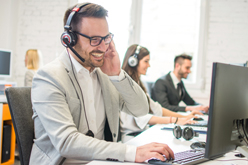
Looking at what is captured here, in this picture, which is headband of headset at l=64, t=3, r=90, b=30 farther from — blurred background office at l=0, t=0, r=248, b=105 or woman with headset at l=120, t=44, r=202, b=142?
blurred background office at l=0, t=0, r=248, b=105

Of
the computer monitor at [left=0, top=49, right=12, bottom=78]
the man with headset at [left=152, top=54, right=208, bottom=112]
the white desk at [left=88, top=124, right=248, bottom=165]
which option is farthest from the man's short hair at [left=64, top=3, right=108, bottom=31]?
the computer monitor at [left=0, top=49, right=12, bottom=78]

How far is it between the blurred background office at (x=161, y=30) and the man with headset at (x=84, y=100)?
9.75 ft

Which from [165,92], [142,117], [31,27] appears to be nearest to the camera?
[142,117]

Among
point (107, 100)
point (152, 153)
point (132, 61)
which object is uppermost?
point (132, 61)

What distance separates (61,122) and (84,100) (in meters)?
0.26

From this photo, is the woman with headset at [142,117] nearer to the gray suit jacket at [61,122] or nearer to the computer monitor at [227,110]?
the gray suit jacket at [61,122]

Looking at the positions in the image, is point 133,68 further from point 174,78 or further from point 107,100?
point 174,78

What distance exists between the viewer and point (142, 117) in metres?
1.80

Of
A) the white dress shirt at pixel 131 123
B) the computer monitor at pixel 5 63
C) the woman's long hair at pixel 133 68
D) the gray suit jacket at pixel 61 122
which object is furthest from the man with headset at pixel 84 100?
the computer monitor at pixel 5 63

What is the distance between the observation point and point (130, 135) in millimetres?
1830

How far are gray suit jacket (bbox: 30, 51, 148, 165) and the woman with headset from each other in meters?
0.58

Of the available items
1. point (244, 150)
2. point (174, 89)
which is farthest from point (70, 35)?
point (174, 89)

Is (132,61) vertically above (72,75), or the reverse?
(132,61)

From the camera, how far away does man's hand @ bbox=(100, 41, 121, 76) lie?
123 cm
